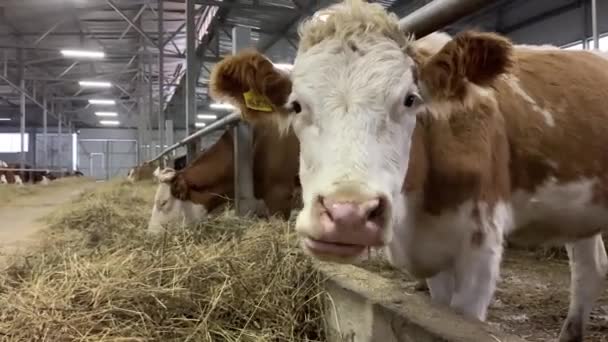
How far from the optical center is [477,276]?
7.02ft

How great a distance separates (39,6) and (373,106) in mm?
A: 14593

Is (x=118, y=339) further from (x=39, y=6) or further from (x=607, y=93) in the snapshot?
(x=39, y=6)

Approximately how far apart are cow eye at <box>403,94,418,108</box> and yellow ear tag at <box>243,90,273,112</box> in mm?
573

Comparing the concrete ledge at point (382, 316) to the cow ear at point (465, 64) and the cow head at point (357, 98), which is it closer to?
the cow head at point (357, 98)

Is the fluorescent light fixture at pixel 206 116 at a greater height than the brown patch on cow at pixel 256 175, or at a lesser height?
greater

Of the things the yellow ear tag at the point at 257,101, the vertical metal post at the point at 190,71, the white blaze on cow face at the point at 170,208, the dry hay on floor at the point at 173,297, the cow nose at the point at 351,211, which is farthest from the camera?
the vertical metal post at the point at 190,71

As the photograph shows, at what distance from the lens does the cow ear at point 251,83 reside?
Result: 6.91 ft

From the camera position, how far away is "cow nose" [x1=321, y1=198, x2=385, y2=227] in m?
1.43

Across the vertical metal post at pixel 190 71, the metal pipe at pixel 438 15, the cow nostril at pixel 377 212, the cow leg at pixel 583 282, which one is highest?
the vertical metal post at pixel 190 71

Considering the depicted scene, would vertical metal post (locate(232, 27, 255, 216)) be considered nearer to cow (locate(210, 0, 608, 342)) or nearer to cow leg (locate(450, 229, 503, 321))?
cow (locate(210, 0, 608, 342))

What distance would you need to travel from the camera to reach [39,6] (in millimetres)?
14258

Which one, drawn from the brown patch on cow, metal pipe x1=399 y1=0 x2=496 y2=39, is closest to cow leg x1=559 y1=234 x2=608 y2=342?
metal pipe x1=399 y1=0 x2=496 y2=39

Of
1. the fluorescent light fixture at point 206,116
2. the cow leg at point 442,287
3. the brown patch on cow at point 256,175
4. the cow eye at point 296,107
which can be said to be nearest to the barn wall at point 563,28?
the brown patch on cow at point 256,175

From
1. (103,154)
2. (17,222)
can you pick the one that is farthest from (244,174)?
(103,154)
